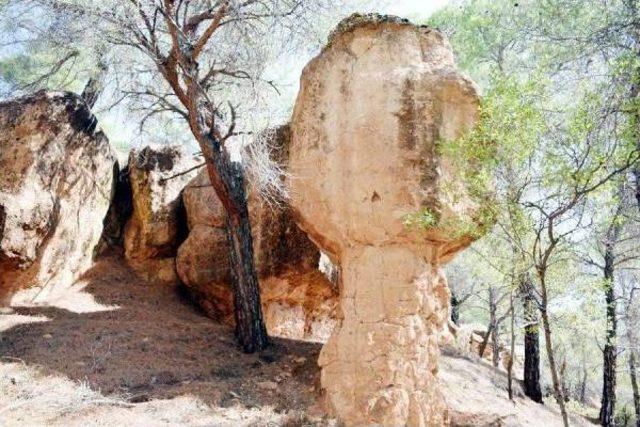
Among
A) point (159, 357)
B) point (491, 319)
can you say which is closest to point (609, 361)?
point (491, 319)

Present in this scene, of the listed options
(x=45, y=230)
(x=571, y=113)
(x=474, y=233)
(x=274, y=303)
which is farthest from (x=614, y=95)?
(x=45, y=230)

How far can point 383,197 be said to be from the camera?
7.24 meters

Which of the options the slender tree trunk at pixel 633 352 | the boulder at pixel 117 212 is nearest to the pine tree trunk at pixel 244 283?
the boulder at pixel 117 212

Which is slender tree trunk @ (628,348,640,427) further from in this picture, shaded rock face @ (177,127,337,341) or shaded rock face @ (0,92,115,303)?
shaded rock face @ (0,92,115,303)

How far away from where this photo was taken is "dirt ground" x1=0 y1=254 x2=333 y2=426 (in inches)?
235

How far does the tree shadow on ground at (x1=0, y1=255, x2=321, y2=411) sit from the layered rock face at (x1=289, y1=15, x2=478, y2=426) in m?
1.02

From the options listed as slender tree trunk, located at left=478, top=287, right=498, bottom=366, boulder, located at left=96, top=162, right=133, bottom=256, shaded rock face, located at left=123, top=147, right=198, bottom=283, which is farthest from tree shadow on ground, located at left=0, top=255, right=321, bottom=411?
slender tree trunk, located at left=478, top=287, right=498, bottom=366

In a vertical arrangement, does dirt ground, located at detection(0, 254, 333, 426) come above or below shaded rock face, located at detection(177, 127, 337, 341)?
below

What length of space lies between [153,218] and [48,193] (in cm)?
224

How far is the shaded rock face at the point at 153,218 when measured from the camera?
10750 mm

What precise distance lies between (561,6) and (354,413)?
7.48 m

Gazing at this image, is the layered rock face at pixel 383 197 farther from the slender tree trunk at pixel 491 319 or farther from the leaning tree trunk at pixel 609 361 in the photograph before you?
the slender tree trunk at pixel 491 319

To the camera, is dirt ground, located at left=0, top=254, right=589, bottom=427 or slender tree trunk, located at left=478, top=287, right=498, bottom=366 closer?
dirt ground, located at left=0, top=254, right=589, bottom=427

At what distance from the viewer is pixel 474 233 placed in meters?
6.95
